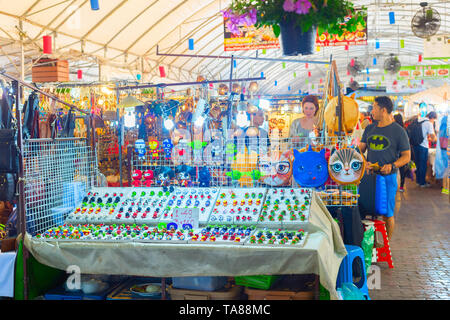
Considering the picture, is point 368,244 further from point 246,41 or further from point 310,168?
point 246,41

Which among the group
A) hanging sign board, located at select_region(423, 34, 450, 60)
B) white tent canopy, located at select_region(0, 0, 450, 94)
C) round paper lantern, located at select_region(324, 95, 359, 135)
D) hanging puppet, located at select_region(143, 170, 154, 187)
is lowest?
hanging puppet, located at select_region(143, 170, 154, 187)

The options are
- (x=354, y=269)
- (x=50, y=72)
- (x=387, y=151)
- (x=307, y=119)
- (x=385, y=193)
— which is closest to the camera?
(x=354, y=269)

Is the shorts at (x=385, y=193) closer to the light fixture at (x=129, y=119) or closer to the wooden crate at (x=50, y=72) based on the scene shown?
the light fixture at (x=129, y=119)

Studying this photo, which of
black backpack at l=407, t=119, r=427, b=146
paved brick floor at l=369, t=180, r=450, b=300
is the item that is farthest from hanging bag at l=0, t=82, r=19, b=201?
black backpack at l=407, t=119, r=427, b=146

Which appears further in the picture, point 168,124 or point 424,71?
point 424,71

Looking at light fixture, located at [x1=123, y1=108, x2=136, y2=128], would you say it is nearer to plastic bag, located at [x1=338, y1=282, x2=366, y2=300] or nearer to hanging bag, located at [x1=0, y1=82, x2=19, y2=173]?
hanging bag, located at [x1=0, y1=82, x2=19, y2=173]

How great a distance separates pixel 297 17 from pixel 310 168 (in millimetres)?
1112

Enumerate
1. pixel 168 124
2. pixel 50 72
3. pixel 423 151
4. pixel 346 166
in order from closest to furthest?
pixel 346 166 < pixel 168 124 < pixel 50 72 < pixel 423 151

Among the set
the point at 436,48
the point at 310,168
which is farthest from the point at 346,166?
the point at 436,48

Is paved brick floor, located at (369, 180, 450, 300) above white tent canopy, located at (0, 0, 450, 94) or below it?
below

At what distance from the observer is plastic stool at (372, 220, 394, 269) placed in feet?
14.5

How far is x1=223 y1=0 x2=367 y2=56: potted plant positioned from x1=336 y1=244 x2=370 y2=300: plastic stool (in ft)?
5.03

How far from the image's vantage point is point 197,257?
287 cm
